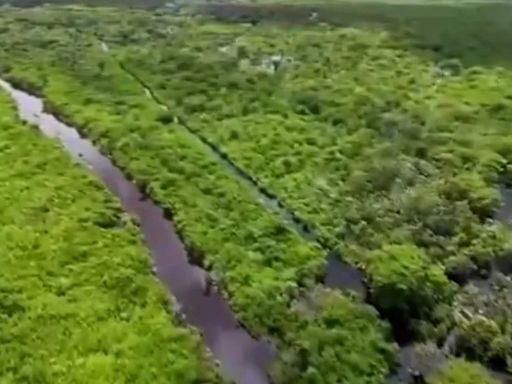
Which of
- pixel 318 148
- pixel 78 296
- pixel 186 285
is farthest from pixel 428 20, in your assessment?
pixel 78 296

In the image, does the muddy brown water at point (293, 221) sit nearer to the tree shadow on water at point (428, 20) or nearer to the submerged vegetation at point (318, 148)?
the submerged vegetation at point (318, 148)

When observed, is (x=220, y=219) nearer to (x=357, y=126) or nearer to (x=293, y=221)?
(x=293, y=221)

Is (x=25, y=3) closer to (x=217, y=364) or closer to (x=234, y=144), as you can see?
(x=234, y=144)

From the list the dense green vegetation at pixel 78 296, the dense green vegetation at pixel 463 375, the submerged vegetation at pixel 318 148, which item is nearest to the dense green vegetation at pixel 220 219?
the submerged vegetation at pixel 318 148

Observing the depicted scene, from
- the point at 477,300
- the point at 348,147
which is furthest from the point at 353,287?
the point at 348,147

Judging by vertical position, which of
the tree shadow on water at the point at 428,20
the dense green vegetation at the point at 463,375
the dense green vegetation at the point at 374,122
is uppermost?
the dense green vegetation at the point at 463,375

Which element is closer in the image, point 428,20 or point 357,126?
point 357,126
